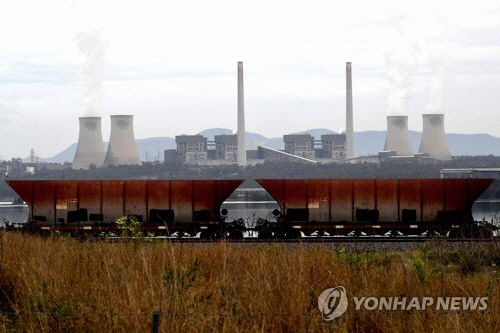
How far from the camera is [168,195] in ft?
85.4

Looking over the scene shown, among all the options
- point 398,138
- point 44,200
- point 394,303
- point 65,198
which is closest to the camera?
point 394,303

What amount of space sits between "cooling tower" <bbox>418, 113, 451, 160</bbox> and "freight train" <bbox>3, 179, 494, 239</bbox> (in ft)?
419

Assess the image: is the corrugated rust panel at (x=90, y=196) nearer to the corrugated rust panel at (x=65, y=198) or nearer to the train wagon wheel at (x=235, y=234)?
the corrugated rust panel at (x=65, y=198)

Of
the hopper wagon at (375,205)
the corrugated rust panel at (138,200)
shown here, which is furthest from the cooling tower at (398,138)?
the corrugated rust panel at (138,200)

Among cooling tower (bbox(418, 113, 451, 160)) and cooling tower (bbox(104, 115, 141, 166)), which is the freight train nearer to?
cooling tower (bbox(104, 115, 141, 166))

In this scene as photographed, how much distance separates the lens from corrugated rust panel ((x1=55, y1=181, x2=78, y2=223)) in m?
26.2

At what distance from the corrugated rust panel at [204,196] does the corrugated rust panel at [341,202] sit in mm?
4145

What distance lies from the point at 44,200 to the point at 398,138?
146m

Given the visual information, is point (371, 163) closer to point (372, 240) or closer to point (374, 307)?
point (372, 240)

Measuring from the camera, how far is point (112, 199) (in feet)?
85.7

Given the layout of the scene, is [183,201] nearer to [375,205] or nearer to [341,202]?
[341,202]

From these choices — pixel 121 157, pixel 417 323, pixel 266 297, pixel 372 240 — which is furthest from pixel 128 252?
pixel 121 157

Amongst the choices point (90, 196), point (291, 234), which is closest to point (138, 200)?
point (90, 196)

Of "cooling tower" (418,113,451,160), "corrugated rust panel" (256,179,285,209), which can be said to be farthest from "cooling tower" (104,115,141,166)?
"corrugated rust panel" (256,179,285,209)
